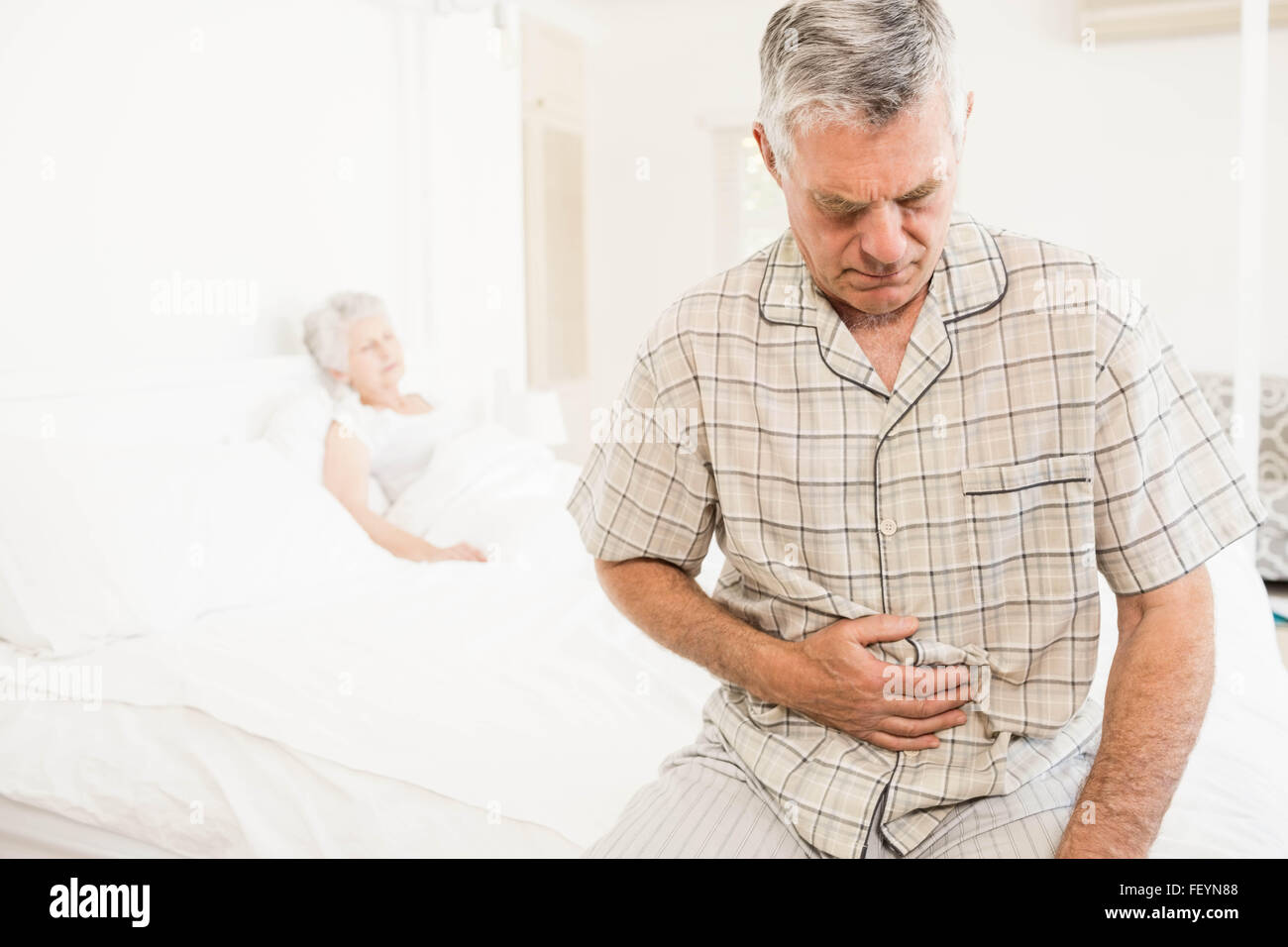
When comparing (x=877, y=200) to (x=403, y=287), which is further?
(x=403, y=287)

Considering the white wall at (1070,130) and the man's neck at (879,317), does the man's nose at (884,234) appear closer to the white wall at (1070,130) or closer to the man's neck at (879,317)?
the man's neck at (879,317)

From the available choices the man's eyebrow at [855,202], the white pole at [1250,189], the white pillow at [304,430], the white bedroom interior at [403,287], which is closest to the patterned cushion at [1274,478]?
the white bedroom interior at [403,287]

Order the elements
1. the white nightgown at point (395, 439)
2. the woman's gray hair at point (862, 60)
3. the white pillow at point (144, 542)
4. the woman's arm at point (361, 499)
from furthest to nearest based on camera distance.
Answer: the white nightgown at point (395, 439) < the woman's arm at point (361, 499) < the white pillow at point (144, 542) < the woman's gray hair at point (862, 60)

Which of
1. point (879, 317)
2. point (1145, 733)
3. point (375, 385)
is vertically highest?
point (879, 317)

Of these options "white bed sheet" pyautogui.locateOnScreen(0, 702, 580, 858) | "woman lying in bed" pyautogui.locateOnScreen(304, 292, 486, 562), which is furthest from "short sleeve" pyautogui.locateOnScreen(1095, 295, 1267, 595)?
"woman lying in bed" pyautogui.locateOnScreen(304, 292, 486, 562)

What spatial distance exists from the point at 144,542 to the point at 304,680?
1.56ft

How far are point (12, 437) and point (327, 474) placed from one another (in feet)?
2.39

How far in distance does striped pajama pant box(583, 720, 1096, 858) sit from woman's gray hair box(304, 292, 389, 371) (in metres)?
2.01

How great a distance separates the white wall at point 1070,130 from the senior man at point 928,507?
3.56 metres

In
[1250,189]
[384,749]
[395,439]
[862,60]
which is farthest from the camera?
[1250,189]

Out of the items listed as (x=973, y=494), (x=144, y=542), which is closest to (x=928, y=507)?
(x=973, y=494)

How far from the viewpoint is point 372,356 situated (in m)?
2.94

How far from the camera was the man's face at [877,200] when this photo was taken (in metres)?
1.00

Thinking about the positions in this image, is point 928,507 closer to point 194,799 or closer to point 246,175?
point 194,799
